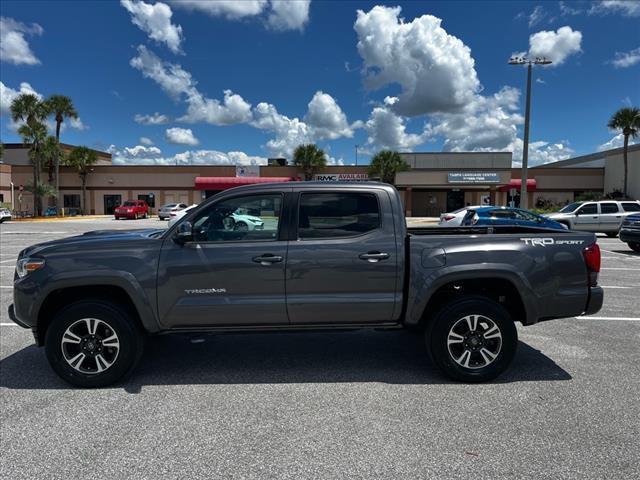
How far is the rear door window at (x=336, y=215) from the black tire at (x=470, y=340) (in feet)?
3.45

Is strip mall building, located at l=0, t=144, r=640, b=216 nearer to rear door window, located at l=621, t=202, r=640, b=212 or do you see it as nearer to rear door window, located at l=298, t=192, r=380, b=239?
rear door window, located at l=621, t=202, r=640, b=212

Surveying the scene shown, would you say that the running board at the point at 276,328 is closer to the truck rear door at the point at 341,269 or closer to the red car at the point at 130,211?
the truck rear door at the point at 341,269

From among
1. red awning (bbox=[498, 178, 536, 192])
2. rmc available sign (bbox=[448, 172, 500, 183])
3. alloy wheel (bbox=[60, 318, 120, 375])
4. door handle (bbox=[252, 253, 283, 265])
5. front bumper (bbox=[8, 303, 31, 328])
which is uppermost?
rmc available sign (bbox=[448, 172, 500, 183])

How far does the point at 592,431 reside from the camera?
3.26 meters

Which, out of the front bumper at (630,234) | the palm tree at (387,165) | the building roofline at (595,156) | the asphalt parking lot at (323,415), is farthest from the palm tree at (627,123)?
the asphalt parking lot at (323,415)

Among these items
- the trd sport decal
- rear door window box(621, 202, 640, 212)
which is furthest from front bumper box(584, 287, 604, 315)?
rear door window box(621, 202, 640, 212)

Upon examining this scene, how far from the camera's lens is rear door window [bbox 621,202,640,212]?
20000 mm

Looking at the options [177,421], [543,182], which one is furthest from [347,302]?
[543,182]

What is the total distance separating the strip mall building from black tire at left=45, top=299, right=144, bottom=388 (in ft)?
133

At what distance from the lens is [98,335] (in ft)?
13.3

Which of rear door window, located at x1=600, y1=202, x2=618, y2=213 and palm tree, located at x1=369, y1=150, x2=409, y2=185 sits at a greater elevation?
palm tree, located at x1=369, y1=150, x2=409, y2=185

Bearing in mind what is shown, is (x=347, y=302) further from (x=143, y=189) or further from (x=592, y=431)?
(x=143, y=189)

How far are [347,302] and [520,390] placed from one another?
1.70 m

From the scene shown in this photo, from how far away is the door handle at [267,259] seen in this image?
397 cm
